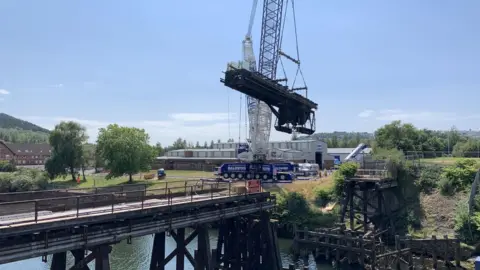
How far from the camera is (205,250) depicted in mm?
18500

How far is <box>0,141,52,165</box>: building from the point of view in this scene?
489 ft

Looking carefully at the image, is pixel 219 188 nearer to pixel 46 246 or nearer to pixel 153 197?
pixel 153 197

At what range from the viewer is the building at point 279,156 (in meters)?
79.8

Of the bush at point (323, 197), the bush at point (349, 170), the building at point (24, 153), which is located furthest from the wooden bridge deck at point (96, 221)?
the building at point (24, 153)

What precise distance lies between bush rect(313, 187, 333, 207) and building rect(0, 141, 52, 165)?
13603 cm

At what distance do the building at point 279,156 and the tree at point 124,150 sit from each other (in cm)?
1652

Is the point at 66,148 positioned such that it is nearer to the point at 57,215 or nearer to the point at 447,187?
the point at 447,187

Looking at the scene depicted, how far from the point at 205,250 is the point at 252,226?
499cm

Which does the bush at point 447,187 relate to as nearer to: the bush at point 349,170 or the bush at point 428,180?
the bush at point 428,180

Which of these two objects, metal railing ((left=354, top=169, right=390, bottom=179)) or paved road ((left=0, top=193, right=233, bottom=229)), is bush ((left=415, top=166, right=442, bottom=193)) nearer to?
metal railing ((left=354, top=169, right=390, bottom=179))

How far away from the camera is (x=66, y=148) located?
7400 cm

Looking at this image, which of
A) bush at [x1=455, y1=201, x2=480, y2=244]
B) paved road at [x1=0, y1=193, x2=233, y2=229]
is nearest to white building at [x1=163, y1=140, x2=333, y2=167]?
bush at [x1=455, y1=201, x2=480, y2=244]

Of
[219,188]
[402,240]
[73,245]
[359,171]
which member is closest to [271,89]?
[359,171]

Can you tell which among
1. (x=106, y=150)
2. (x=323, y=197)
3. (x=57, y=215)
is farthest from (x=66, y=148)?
(x=57, y=215)
